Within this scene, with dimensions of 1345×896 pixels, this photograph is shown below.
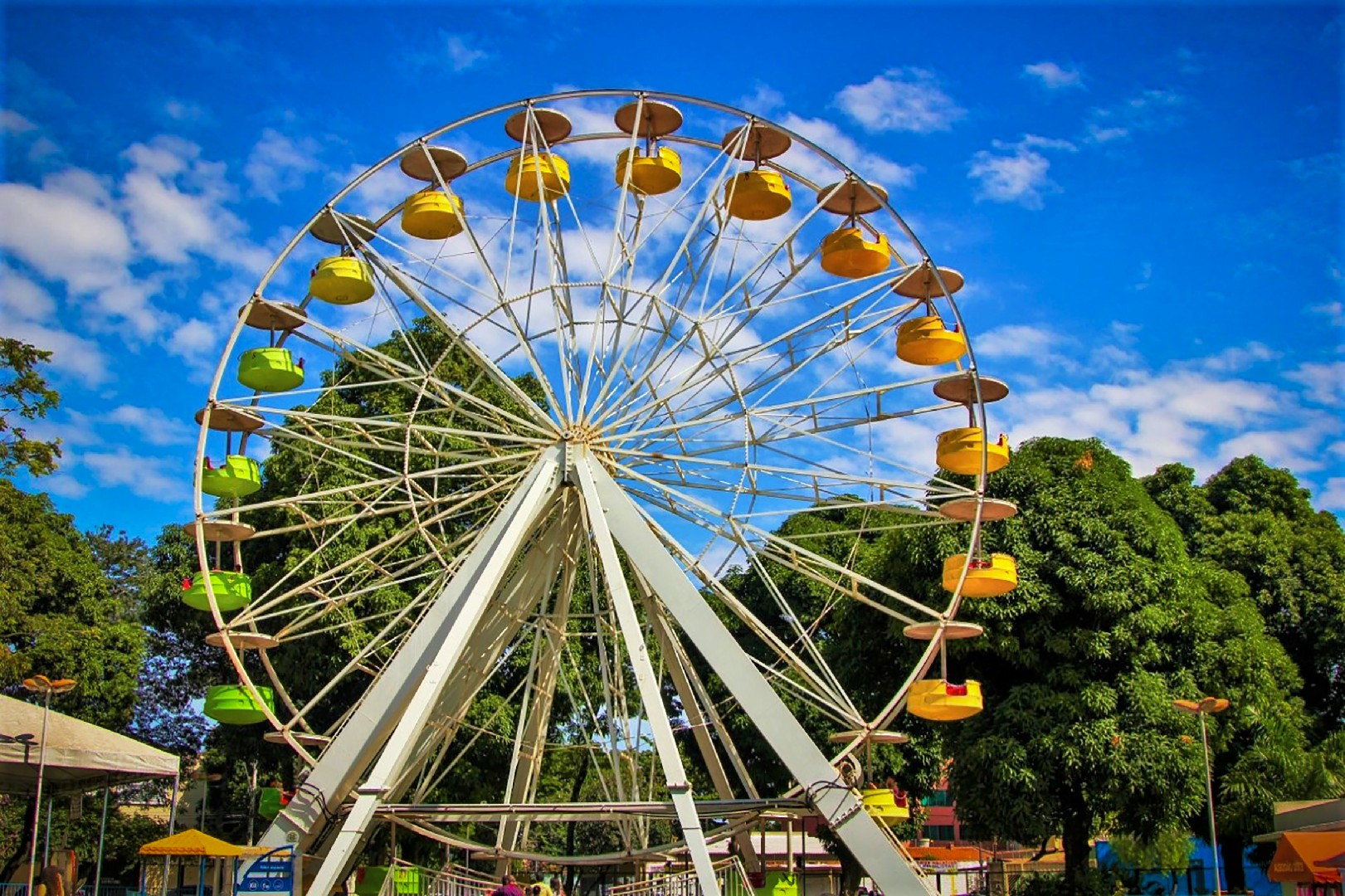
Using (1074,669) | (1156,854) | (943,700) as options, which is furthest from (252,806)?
(943,700)

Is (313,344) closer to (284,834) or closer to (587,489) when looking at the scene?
(587,489)

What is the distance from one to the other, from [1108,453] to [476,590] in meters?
19.1

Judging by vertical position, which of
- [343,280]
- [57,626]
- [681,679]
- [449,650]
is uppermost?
[343,280]

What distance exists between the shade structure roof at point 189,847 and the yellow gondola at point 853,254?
41.3ft

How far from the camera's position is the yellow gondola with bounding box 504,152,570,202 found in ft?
68.2

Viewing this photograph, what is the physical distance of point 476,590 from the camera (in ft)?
59.5

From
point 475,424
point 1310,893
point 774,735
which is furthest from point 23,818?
point 1310,893

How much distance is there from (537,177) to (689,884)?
34.2 ft

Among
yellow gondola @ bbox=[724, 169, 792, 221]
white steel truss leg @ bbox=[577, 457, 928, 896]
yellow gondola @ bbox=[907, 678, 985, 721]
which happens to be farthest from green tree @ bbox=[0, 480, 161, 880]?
yellow gondola @ bbox=[907, 678, 985, 721]

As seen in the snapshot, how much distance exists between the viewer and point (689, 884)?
1803 cm

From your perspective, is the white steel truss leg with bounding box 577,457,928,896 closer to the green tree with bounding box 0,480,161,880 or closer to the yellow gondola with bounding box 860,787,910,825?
the yellow gondola with bounding box 860,787,910,825

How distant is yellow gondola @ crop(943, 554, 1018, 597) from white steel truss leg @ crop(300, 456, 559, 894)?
6.11m

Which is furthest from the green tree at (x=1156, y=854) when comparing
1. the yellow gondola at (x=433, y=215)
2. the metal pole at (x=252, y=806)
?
the yellow gondola at (x=433, y=215)

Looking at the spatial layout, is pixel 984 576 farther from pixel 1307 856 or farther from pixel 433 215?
pixel 433 215
